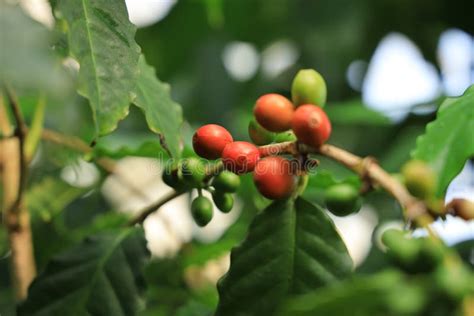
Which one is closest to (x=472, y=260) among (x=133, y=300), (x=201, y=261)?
(x=201, y=261)

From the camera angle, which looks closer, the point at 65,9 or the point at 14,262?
the point at 65,9

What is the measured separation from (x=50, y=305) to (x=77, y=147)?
0.38 m

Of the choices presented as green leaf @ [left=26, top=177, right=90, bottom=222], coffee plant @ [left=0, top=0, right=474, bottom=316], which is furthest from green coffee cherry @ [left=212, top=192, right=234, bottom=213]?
green leaf @ [left=26, top=177, right=90, bottom=222]

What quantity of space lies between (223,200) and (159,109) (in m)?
0.13

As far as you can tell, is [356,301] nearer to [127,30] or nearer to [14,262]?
[127,30]

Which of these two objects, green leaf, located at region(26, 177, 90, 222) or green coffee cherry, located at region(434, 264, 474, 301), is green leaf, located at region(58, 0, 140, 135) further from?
green leaf, located at region(26, 177, 90, 222)

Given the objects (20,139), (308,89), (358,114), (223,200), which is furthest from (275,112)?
(358,114)

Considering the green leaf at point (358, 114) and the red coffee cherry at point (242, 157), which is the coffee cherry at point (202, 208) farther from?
the green leaf at point (358, 114)

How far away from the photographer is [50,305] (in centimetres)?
89

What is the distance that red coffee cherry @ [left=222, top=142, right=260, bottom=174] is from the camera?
26.8 inches

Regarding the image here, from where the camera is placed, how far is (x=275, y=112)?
2.28ft

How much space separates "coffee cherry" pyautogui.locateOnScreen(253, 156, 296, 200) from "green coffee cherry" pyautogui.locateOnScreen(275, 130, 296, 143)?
0.15ft

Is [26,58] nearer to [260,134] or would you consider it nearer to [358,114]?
[260,134]

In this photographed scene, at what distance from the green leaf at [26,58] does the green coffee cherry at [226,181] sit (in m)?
0.27
